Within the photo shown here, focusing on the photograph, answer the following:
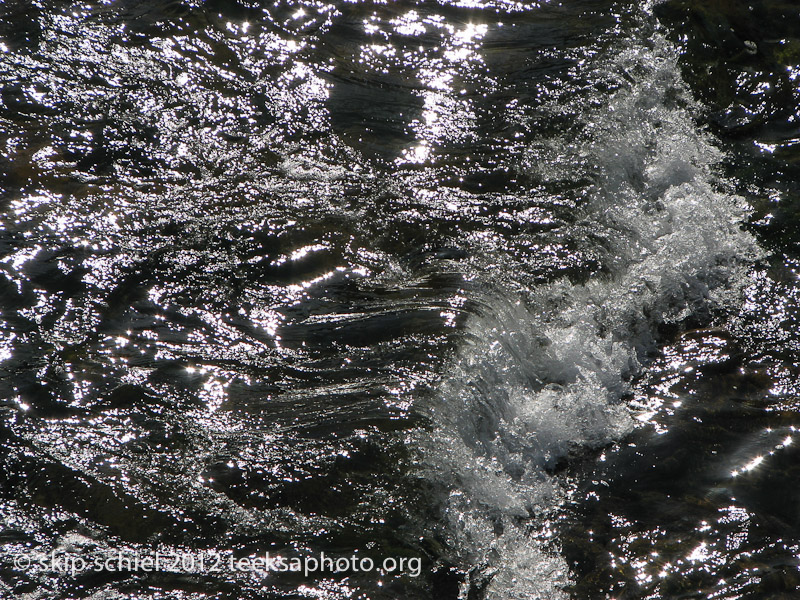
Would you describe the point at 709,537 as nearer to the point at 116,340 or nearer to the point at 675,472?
the point at 675,472

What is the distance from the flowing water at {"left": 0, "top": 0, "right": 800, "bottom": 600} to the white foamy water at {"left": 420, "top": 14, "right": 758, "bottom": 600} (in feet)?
0.06

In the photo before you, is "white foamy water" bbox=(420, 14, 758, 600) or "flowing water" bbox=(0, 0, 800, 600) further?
"white foamy water" bbox=(420, 14, 758, 600)

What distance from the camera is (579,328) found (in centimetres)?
425

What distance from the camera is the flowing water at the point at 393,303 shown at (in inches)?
125

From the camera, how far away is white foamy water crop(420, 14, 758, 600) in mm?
3303

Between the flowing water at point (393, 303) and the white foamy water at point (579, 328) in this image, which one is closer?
the flowing water at point (393, 303)

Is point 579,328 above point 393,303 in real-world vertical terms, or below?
below

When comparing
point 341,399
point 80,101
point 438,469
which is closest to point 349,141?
point 80,101

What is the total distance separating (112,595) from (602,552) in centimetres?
218

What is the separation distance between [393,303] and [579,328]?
1.16 meters

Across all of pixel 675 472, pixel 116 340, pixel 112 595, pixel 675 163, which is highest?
pixel 675 163

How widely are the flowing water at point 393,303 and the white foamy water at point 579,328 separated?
2 cm

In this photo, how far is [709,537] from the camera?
3.33 metres

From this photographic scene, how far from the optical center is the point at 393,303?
13.9 ft
